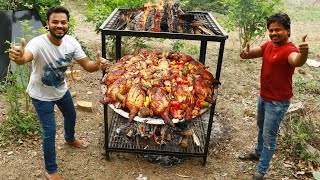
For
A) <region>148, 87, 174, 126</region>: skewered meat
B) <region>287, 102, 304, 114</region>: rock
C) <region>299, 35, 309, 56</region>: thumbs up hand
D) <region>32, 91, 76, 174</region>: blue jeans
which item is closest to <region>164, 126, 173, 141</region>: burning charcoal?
<region>148, 87, 174, 126</region>: skewered meat

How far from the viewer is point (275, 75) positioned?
338 cm

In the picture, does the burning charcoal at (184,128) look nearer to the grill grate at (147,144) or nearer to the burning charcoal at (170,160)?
the grill grate at (147,144)

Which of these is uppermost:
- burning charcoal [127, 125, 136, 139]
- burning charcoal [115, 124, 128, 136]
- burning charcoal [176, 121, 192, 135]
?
burning charcoal [176, 121, 192, 135]

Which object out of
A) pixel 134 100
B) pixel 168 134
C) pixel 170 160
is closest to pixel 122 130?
pixel 168 134

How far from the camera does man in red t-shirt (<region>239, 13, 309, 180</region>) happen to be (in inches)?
127

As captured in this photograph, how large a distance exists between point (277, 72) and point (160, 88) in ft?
4.11

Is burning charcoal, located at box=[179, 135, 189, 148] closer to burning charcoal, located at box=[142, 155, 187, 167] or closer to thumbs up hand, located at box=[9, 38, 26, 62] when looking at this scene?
burning charcoal, located at box=[142, 155, 187, 167]

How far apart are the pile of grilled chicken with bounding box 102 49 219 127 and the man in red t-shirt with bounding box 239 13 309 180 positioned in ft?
2.00

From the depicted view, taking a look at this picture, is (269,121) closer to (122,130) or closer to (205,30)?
(205,30)

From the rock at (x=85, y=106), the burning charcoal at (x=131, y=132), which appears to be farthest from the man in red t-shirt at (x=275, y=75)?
the rock at (x=85, y=106)

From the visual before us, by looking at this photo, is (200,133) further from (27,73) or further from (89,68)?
(27,73)

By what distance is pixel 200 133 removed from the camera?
185 inches

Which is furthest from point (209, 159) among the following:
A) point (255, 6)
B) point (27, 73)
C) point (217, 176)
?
point (255, 6)

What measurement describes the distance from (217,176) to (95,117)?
220 centimetres
